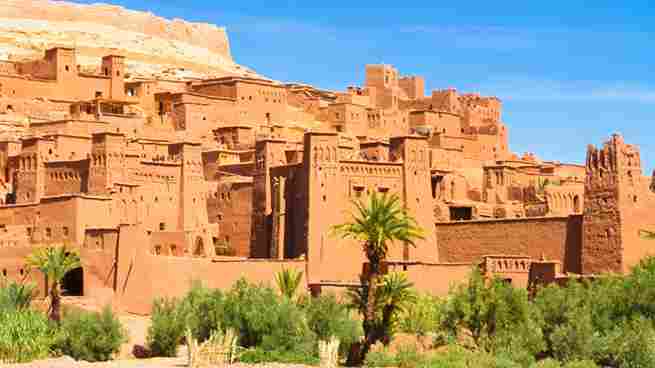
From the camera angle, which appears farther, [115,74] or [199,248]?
[115,74]

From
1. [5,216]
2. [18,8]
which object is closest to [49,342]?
[5,216]

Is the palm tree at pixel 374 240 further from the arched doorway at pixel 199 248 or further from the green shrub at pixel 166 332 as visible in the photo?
the arched doorway at pixel 199 248

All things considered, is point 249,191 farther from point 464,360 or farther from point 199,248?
point 464,360

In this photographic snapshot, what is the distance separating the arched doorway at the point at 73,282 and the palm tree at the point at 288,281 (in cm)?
671

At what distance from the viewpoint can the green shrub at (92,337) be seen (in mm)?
43969

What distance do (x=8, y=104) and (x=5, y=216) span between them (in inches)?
502

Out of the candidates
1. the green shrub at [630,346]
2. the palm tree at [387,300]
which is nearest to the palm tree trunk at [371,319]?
the palm tree at [387,300]

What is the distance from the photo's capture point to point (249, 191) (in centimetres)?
5669

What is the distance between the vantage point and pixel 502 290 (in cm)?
4528

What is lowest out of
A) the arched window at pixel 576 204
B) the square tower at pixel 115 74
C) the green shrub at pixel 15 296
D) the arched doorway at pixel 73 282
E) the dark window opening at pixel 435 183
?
the green shrub at pixel 15 296

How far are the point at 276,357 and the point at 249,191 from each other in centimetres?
1608

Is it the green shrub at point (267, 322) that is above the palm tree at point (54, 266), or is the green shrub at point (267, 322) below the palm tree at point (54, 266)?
below

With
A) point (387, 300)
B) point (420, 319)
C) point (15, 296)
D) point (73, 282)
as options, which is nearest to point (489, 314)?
point (420, 319)

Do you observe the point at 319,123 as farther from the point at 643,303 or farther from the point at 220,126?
the point at 643,303
